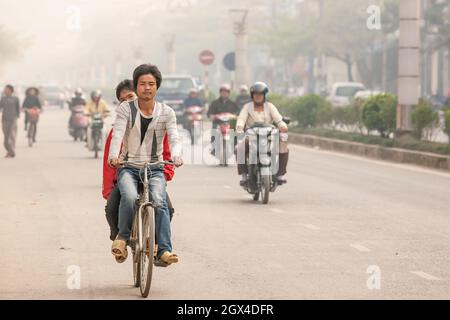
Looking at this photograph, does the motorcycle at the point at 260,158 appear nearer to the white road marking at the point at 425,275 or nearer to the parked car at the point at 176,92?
the white road marking at the point at 425,275

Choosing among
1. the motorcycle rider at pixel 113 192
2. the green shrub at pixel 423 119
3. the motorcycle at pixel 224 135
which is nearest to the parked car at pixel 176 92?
the green shrub at pixel 423 119

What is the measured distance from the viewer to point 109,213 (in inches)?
424

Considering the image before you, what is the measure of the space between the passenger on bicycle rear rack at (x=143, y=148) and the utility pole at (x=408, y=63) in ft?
65.3

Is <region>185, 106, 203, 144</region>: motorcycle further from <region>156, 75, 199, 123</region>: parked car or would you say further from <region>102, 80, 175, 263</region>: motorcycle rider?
<region>102, 80, 175, 263</region>: motorcycle rider

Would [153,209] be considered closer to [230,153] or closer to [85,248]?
[85,248]

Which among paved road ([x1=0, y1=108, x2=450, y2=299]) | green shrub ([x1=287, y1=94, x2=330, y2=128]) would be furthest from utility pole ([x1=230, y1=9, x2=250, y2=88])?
paved road ([x1=0, y1=108, x2=450, y2=299])

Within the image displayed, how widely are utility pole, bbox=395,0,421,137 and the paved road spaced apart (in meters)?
5.52

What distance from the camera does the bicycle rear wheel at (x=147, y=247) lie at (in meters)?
9.91

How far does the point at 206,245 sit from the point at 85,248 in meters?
1.17

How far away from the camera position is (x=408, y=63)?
30203 mm

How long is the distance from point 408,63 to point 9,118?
8789 millimetres

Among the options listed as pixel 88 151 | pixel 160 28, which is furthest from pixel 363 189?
pixel 160 28

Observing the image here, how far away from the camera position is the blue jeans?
407 inches
